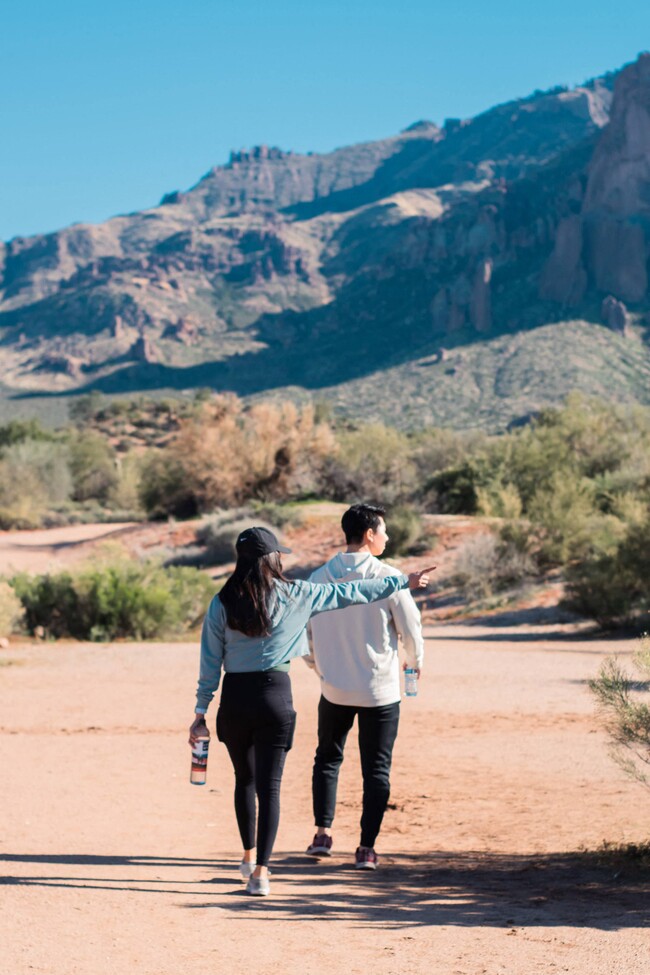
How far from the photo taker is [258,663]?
235 inches

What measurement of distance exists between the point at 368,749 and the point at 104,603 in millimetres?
13195

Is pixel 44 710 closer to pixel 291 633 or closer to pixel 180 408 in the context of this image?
pixel 291 633

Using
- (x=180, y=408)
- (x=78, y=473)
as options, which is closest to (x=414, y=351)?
(x=180, y=408)

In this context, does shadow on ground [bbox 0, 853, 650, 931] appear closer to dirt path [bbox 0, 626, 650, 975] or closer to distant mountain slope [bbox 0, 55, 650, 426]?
dirt path [bbox 0, 626, 650, 975]

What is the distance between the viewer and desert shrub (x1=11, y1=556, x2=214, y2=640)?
19.5 meters

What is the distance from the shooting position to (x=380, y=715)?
655 cm

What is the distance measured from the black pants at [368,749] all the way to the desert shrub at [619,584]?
12886mm

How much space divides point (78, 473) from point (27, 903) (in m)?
51.4

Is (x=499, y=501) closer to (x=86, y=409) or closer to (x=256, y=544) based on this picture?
(x=256, y=544)

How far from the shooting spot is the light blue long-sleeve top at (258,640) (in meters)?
5.96

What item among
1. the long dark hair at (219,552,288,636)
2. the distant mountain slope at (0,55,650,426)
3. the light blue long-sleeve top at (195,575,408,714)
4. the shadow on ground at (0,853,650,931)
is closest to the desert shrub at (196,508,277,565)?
the shadow on ground at (0,853,650,931)

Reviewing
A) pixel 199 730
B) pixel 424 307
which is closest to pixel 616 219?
pixel 424 307

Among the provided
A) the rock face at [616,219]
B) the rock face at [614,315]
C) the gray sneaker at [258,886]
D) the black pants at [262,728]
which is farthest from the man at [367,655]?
the rock face at [616,219]

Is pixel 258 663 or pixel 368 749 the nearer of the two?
pixel 258 663
